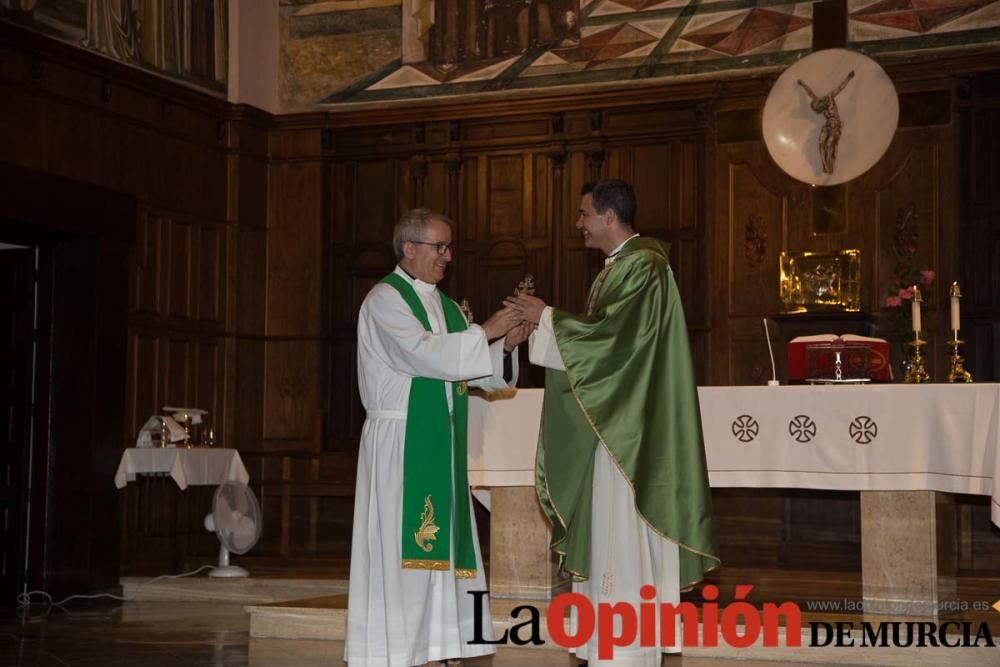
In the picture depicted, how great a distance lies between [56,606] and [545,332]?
5486 millimetres

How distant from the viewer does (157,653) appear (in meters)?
7.16

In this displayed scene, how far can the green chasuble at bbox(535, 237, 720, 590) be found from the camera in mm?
5723

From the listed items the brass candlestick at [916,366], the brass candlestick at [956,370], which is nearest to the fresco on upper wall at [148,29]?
the brass candlestick at [916,366]

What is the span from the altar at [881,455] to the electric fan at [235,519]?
346 centimetres

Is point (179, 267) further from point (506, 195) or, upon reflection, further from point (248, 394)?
point (506, 195)

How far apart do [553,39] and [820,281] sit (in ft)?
10.6

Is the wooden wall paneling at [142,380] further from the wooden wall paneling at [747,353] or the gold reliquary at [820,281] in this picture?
the gold reliquary at [820,281]

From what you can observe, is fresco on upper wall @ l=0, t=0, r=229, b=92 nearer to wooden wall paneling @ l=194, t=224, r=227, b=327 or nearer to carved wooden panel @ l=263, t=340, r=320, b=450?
wooden wall paneling @ l=194, t=224, r=227, b=327

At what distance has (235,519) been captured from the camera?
10.4 metres

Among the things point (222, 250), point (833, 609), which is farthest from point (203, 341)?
point (833, 609)

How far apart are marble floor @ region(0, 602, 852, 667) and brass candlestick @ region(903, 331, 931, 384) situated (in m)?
1.84

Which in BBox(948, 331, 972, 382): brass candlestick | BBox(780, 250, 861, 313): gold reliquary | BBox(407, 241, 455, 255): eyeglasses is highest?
BBox(780, 250, 861, 313): gold reliquary

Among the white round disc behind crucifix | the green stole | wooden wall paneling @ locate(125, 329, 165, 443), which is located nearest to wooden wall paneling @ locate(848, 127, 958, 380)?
the white round disc behind crucifix

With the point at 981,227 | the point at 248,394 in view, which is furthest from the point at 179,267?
the point at 981,227
